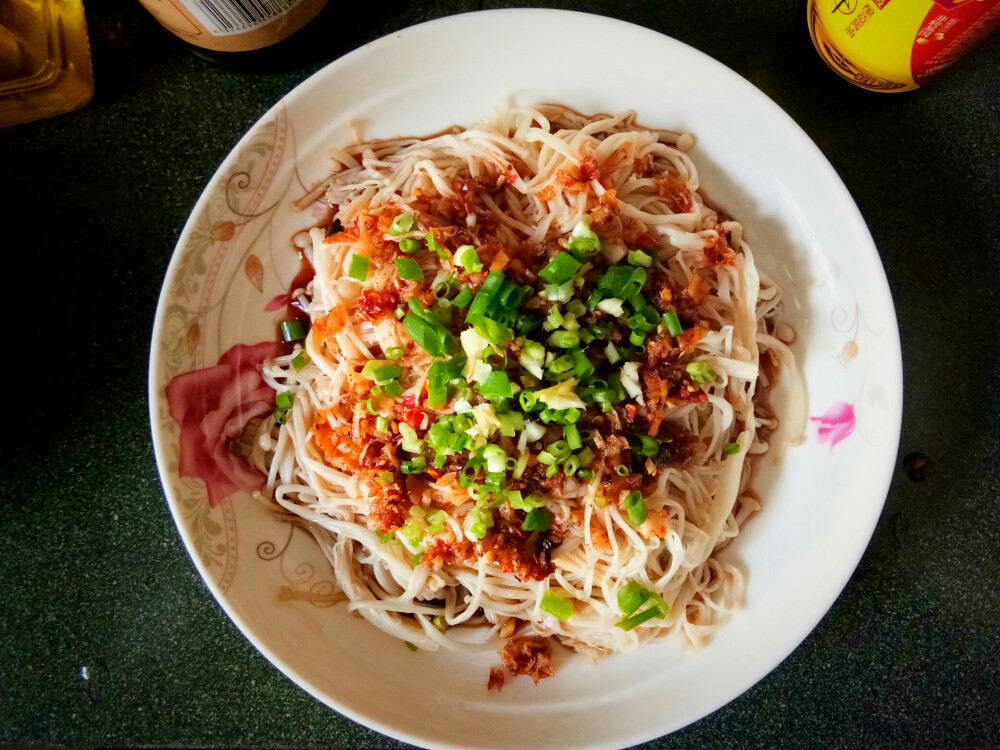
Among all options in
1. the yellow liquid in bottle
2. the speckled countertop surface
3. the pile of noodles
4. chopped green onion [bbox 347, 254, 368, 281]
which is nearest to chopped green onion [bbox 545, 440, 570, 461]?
the pile of noodles

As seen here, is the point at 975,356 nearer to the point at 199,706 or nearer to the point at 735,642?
Answer: the point at 735,642

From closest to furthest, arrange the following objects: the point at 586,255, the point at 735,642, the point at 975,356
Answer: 1. the point at 586,255
2. the point at 735,642
3. the point at 975,356

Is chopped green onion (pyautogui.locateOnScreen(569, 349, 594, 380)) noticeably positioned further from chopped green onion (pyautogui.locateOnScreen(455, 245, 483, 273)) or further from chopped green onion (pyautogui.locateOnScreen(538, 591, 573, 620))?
chopped green onion (pyautogui.locateOnScreen(538, 591, 573, 620))

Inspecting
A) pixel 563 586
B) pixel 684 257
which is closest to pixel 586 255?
pixel 684 257

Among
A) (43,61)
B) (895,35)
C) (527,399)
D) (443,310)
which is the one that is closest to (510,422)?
(527,399)

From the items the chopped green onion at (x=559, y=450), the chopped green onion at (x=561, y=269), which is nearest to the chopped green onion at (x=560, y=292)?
the chopped green onion at (x=561, y=269)

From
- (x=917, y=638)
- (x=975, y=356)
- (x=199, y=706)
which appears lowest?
(x=199, y=706)
